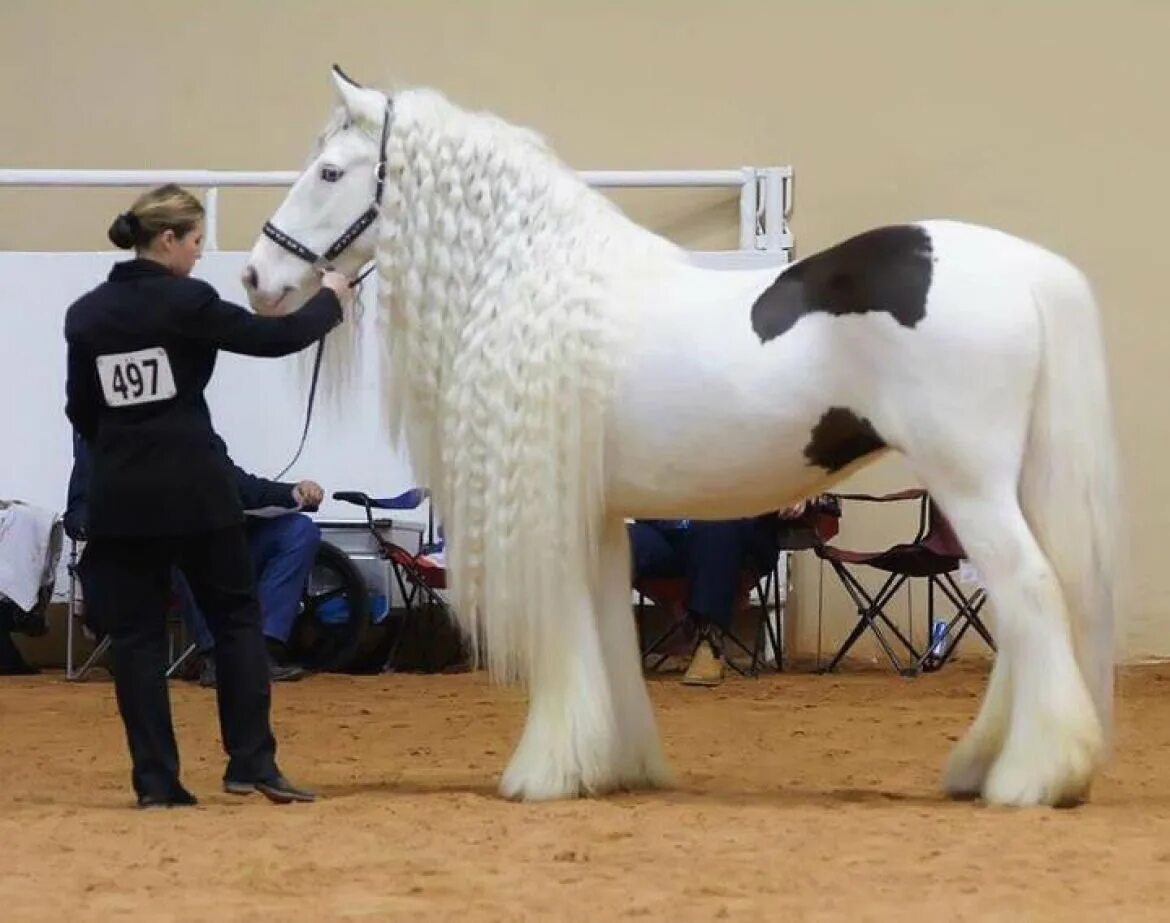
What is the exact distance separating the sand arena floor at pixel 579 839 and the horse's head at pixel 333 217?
1.26m

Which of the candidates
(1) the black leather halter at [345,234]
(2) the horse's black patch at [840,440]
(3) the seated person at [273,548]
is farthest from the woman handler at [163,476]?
(3) the seated person at [273,548]

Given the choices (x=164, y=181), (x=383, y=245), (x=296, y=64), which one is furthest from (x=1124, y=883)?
(x=296, y=64)

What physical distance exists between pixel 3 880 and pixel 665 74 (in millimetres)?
6567

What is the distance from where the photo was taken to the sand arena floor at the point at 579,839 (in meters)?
3.18

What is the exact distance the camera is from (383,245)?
4.66 m

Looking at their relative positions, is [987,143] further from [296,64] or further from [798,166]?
[296,64]

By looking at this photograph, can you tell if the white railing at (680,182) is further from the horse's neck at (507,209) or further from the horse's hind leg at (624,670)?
the horse's hind leg at (624,670)

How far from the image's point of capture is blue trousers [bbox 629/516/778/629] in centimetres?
762

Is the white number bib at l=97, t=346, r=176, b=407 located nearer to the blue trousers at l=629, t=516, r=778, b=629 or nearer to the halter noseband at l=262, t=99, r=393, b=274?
the halter noseband at l=262, t=99, r=393, b=274

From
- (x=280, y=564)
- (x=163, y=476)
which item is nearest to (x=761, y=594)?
(x=280, y=564)

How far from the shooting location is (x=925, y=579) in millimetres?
8953

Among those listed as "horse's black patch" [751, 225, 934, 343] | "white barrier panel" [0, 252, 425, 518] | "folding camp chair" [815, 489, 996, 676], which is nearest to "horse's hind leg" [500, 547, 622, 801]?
"horse's black patch" [751, 225, 934, 343]

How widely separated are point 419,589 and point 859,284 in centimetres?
445

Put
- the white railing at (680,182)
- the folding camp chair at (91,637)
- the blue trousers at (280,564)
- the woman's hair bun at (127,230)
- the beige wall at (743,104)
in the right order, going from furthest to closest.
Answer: the beige wall at (743,104), the white railing at (680,182), the folding camp chair at (91,637), the blue trousers at (280,564), the woman's hair bun at (127,230)
